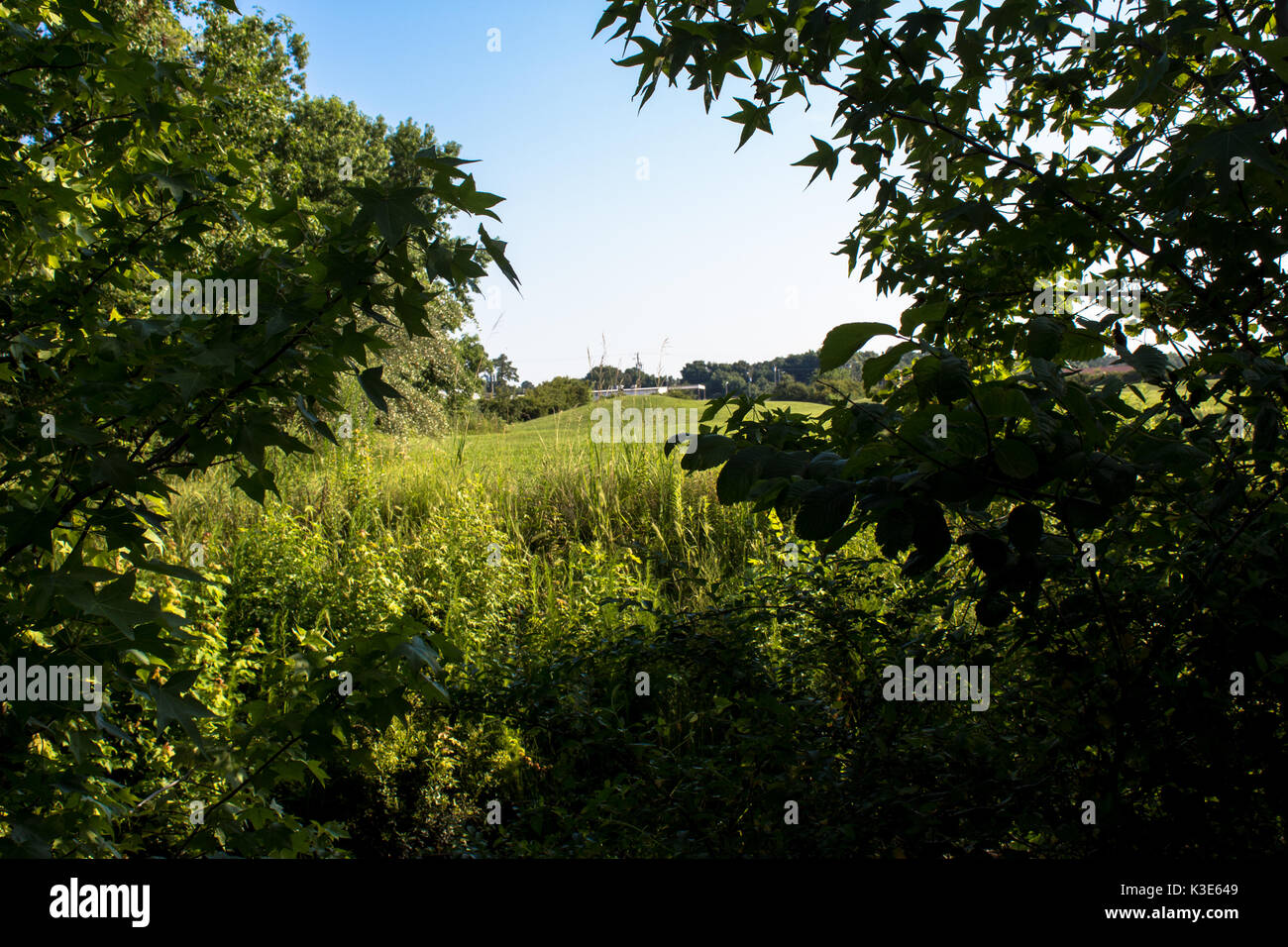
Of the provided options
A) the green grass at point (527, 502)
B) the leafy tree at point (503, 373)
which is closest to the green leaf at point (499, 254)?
the green grass at point (527, 502)

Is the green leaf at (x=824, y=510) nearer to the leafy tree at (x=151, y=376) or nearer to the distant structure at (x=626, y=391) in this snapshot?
the leafy tree at (x=151, y=376)

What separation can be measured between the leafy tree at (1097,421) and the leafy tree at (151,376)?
2.55 ft

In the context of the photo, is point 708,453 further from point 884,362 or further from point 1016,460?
point 1016,460

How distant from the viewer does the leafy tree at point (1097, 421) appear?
1187 mm

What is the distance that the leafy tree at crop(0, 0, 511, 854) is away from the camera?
1393mm

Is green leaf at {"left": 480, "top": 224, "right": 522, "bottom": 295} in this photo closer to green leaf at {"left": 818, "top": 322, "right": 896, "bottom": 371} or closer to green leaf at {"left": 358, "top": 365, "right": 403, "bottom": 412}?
green leaf at {"left": 358, "top": 365, "right": 403, "bottom": 412}

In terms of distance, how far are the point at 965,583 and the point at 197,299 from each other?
2.30 meters

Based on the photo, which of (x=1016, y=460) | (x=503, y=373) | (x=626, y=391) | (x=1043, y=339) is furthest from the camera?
(x=503, y=373)

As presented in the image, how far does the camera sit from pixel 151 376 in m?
1.68

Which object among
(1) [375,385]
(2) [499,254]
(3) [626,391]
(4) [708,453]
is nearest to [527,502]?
(3) [626,391]

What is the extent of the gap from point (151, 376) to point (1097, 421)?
1902 millimetres

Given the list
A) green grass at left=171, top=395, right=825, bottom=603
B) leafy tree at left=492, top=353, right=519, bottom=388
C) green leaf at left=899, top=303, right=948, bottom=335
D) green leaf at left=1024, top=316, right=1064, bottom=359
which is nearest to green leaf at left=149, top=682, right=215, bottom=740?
green leaf at left=899, top=303, right=948, bottom=335
